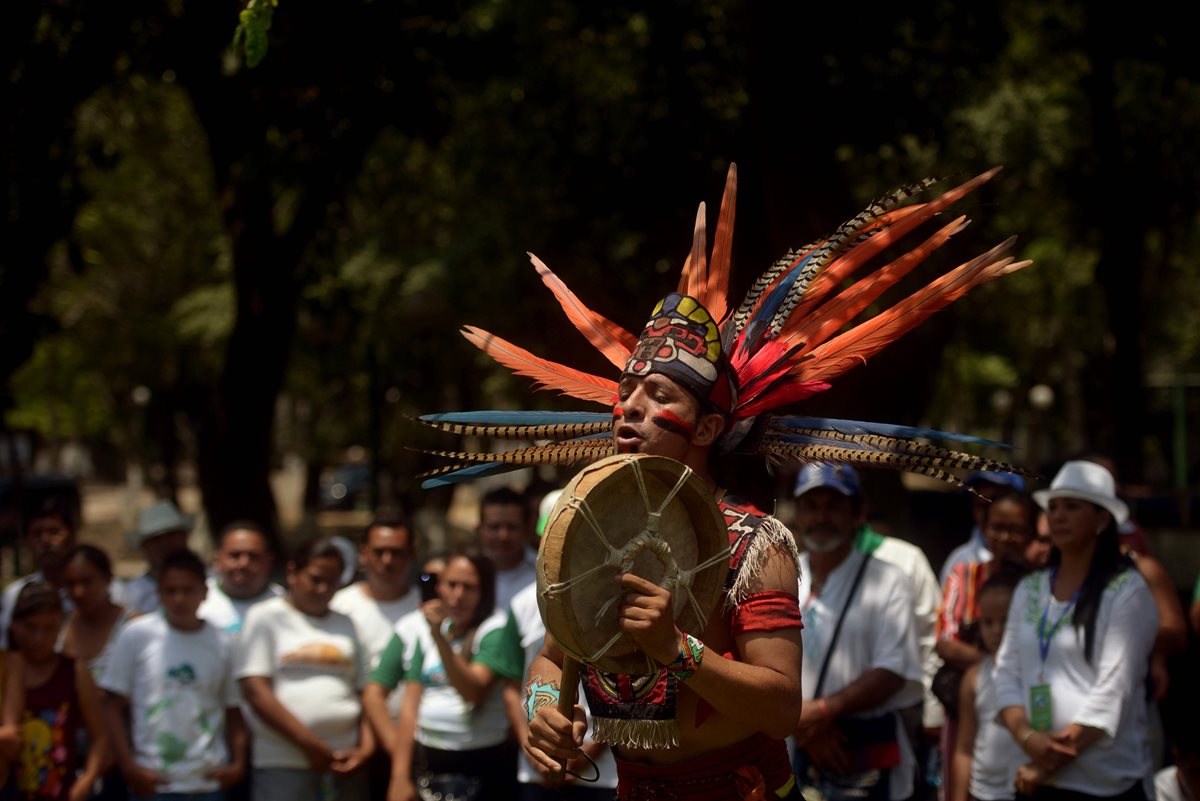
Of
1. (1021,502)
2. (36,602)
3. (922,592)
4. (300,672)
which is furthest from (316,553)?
(1021,502)

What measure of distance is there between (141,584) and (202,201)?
597 inches

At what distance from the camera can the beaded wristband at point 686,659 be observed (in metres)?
3.25

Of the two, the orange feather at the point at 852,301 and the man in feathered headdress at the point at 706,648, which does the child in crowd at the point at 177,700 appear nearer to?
the man in feathered headdress at the point at 706,648

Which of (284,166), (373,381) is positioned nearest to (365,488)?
(373,381)

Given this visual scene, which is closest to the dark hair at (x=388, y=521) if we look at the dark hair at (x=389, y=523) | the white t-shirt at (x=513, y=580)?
the dark hair at (x=389, y=523)

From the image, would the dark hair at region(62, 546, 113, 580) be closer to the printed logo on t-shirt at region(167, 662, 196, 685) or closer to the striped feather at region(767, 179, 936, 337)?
the printed logo on t-shirt at region(167, 662, 196, 685)

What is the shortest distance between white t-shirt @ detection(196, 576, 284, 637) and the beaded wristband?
4.53 meters

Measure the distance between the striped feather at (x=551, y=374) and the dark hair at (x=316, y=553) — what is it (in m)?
2.97

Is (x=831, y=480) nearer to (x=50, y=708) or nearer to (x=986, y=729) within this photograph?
(x=986, y=729)

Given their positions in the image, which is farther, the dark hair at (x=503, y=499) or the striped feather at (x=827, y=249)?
the dark hair at (x=503, y=499)

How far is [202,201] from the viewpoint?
22.5m

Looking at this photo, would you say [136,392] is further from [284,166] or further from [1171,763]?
[1171,763]

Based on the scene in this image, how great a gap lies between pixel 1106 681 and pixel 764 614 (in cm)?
244

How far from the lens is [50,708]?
6.74 m
